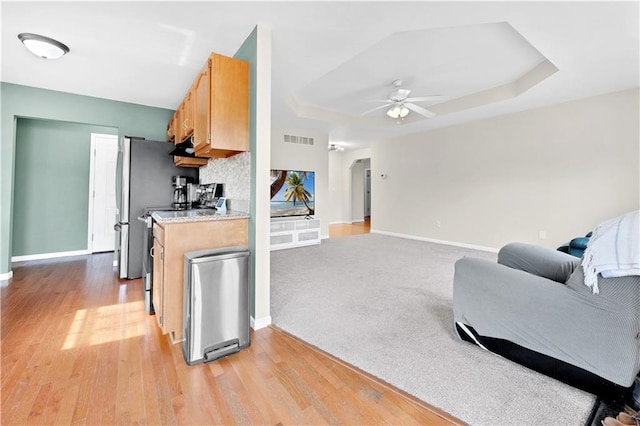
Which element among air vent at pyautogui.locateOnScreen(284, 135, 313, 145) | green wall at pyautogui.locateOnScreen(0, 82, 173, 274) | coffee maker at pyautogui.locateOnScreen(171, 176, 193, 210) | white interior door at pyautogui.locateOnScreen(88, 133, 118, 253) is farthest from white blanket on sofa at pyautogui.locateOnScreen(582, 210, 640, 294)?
white interior door at pyautogui.locateOnScreen(88, 133, 118, 253)

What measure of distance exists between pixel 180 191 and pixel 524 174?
18.8 ft

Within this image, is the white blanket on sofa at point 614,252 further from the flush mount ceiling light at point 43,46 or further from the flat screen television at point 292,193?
the flat screen television at point 292,193

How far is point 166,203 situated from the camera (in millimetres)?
3840

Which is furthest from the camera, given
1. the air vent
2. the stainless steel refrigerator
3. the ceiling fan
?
the air vent

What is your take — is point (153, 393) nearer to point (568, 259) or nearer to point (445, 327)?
point (445, 327)

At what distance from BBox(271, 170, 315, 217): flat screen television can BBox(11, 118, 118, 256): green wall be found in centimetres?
318

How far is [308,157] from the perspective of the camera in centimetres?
645

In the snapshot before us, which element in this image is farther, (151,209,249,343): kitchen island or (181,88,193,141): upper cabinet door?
(181,88,193,141): upper cabinet door

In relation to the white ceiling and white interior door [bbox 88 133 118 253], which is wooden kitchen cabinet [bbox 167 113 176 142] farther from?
white interior door [bbox 88 133 118 253]

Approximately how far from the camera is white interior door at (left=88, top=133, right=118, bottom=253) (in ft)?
15.9

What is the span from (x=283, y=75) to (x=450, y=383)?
3.46 m

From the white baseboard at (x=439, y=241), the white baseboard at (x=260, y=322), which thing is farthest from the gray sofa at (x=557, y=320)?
the white baseboard at (x=439, y=241)

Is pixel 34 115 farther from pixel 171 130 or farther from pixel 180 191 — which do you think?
pixel 180 191

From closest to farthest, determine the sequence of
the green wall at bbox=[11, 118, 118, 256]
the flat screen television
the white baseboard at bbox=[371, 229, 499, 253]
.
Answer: the green wall at bbox=[11, 118, 118, 256]
the white baseboard at bbox=[371, 229, 499, 253]
the flat screen television
